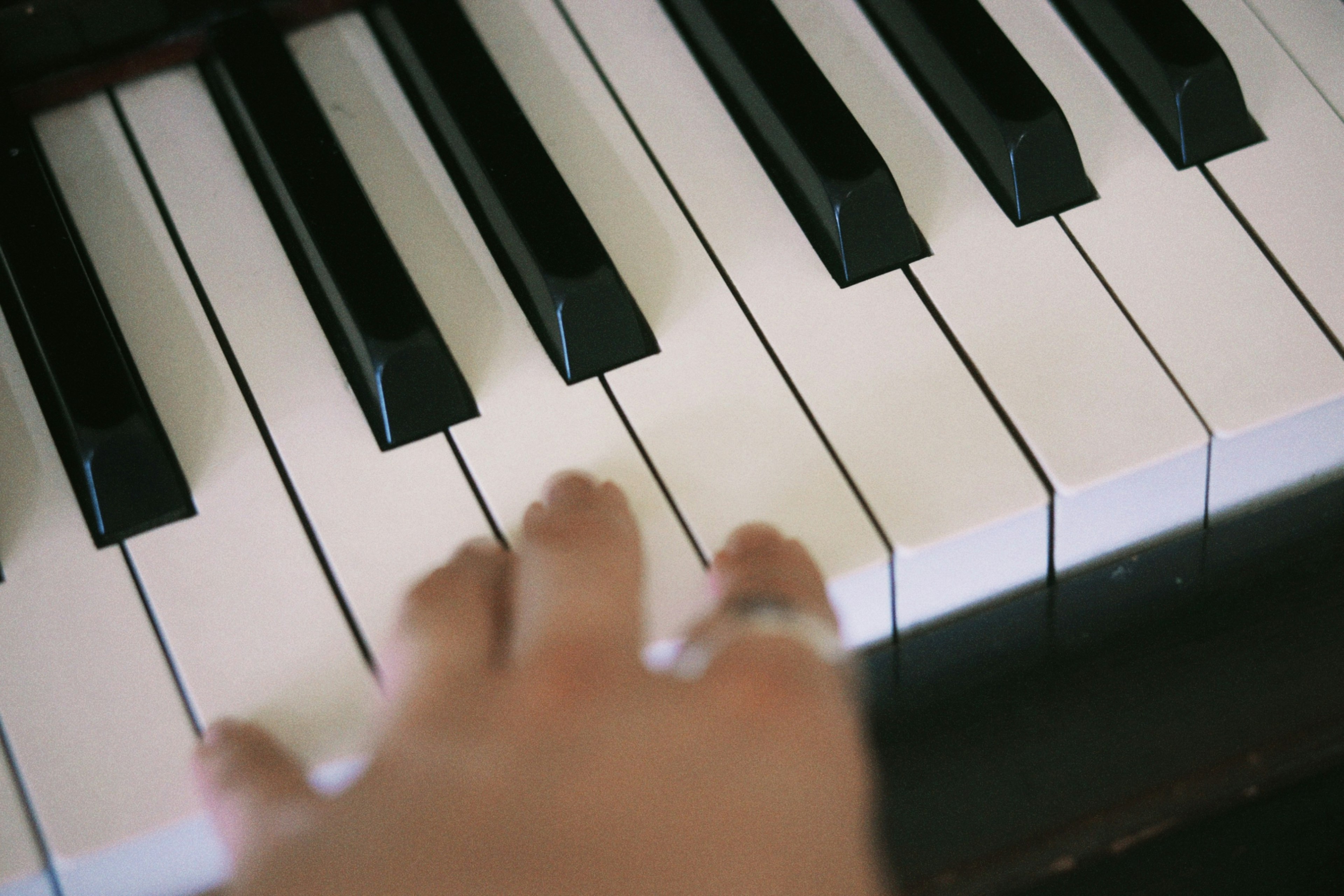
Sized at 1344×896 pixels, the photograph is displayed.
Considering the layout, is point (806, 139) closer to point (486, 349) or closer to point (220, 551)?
point (486, 349)

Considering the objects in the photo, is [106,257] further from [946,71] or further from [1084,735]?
[1084,735]

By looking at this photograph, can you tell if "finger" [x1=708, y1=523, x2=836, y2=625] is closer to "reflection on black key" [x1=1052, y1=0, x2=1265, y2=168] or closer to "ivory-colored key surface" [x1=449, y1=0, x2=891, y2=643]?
"ivory-colored key surface" [x1=449, y1=0, x2=891, y2=643]

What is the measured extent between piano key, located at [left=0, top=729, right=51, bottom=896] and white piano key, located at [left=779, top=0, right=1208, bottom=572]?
2.07 feet

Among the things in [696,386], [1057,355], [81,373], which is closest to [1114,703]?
[1057,355]

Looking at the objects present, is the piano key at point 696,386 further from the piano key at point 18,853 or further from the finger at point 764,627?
the piano key at point 18,853

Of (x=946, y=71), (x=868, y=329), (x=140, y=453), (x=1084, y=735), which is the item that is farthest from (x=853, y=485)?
(x=140, y=453)

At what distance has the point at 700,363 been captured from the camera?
2.70 ft

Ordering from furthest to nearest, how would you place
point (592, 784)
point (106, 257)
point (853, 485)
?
point (106, 257)
point (853, 485)
point (592, 784)

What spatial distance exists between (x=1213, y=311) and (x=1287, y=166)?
14 cm

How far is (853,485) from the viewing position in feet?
2.55

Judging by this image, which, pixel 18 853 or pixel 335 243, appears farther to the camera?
pixel 335 243

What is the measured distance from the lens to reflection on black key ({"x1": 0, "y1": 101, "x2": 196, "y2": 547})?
0.78 meters

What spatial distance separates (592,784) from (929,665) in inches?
10.6

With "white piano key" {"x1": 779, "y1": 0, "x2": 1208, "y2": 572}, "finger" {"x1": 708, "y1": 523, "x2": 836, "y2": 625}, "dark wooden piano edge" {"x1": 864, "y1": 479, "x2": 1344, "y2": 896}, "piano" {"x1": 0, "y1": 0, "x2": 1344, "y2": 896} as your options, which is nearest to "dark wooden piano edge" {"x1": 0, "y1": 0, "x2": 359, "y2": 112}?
"piano" {"x1": 0, "y1": 0, "x2": 1344, "y2": 896}
